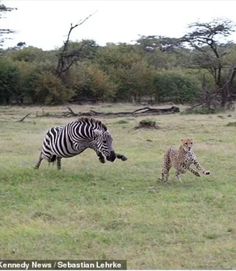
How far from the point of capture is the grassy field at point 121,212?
6445mm

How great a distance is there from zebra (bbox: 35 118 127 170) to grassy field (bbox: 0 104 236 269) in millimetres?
377

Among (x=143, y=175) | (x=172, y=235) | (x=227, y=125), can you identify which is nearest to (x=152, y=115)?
(x=227, y=125)

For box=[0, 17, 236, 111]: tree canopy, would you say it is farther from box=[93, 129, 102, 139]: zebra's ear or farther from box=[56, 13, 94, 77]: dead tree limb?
box=[93, 129, 102, 139]: zebra's ear

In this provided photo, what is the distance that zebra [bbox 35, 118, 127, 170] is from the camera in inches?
460

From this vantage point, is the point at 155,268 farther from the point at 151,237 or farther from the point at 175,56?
the point at 175,56

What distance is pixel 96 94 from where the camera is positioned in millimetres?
42156

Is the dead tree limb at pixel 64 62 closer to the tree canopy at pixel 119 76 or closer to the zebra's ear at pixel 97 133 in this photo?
the tree canopy at pixel 119 76

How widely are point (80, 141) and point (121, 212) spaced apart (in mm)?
3812

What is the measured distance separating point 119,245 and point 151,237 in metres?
0.51

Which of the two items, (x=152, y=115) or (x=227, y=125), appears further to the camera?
(x=152, y=115)

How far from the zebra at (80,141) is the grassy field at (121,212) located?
0.38 meters

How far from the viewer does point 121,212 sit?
8273 mm

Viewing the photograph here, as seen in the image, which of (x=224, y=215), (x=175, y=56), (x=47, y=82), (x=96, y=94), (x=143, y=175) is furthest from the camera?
(x=175, y=56)

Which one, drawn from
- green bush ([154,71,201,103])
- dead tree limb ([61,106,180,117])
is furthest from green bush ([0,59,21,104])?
green bush ([154,71,201,103])
